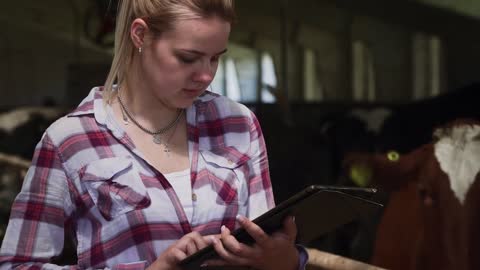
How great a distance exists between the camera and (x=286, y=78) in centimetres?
776

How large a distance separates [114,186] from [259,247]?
0.27 metres

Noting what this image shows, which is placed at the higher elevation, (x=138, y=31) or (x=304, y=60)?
(x=138, y=31)

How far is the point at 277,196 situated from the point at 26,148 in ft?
9.48

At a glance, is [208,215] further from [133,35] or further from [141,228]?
[133,35]

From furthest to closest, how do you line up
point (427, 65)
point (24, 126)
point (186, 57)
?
point (427, 65) < point (24, 126) < point (186, 57)

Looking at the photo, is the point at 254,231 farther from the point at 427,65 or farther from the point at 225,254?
the point at 427,65

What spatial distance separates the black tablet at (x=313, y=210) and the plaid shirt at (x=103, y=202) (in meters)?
0.12

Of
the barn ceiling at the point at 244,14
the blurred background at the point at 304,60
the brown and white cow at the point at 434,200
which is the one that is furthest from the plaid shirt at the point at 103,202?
the barn ceiling at the point at 244,14

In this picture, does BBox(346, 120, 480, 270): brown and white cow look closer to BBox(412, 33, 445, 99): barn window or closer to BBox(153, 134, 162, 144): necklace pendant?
BBox(153, 134, 162, 144): necklace pendant

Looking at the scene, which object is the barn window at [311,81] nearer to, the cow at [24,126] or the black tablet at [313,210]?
the cow at [24,126]

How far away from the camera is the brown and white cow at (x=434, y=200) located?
2422mm

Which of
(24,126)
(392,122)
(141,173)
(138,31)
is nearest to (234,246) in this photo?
(141,173)

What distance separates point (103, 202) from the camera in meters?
1.37

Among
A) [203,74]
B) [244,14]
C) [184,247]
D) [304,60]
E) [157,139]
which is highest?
[203,74]
